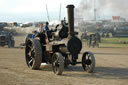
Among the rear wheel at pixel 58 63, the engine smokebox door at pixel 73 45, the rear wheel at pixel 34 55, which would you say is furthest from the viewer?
the rear wheel at pixel 34 55

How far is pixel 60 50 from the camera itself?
30.4 feet

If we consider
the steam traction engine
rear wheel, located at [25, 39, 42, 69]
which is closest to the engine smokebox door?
the steam traction engine

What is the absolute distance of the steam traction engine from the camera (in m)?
8.72

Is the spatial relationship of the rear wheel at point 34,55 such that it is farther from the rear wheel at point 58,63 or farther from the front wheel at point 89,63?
the front wheel at point 89,63

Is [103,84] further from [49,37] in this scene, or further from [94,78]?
[49,37]

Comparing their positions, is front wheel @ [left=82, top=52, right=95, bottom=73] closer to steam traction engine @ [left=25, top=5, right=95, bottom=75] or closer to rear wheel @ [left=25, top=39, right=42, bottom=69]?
steam traction engine @ [left=25, top=5, right=95, bottom=75]

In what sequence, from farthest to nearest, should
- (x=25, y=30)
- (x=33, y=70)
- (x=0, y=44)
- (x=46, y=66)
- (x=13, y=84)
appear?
1. (x=25, y=30)
2. (x=0, y=44)
3. (x=46, y=66)
4. (x=33, y=70)
5. (x=13, y=84)

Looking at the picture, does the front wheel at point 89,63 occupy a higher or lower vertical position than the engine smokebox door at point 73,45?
lower

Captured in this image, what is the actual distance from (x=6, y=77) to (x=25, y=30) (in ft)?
194

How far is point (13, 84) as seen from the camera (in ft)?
23.3

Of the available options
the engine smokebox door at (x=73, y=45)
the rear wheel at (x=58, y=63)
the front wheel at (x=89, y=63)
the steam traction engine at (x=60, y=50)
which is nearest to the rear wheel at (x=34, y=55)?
the steam traction engine at (x=60, y=50)

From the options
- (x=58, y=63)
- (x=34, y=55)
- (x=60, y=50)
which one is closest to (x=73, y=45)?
(x=60, y=50)

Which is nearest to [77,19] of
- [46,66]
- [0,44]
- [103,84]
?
[0,44]

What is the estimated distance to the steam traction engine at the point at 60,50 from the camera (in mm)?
8719
